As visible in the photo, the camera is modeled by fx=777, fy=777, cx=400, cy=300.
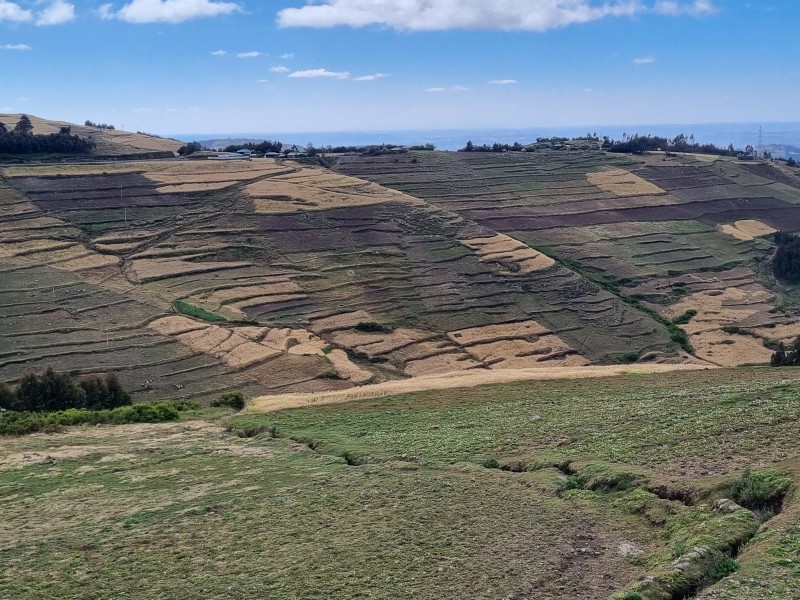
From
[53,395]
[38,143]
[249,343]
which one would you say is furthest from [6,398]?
[38,143]

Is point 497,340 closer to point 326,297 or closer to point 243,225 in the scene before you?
point 326,297

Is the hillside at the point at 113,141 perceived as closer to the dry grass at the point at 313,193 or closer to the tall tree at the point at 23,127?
the tall tree at the point at 23,127

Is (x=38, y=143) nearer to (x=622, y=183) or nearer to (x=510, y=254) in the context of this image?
(x=510, y=254)

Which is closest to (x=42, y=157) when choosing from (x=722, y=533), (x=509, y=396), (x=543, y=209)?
(x=543, y=209)

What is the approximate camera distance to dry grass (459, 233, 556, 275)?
8456 centimetres

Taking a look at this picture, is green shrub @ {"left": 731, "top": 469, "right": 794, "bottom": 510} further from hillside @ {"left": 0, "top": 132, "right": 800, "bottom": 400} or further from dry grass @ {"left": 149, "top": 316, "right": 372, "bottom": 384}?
dry grass @ {"left": 149, "top": 316, "right": 372, "bottom": 384}

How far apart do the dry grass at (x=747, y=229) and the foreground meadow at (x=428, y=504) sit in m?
77.6

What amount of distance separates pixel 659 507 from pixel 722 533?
2856 millimetres

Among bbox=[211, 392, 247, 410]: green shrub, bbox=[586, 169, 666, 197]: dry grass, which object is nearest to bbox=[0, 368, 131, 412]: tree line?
bbox=[211, 392, 247, 410]: green shrub

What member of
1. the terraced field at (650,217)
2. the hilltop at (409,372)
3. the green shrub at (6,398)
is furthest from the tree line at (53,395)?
the terraced field at (650,217)

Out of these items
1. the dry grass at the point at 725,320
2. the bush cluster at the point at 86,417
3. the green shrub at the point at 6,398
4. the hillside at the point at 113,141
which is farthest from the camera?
the hillside at the point at 113,141

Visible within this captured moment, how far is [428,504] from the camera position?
22.2m

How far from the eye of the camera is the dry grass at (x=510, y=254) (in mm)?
84562

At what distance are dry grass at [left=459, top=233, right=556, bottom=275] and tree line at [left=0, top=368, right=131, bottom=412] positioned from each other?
47.1 metres
